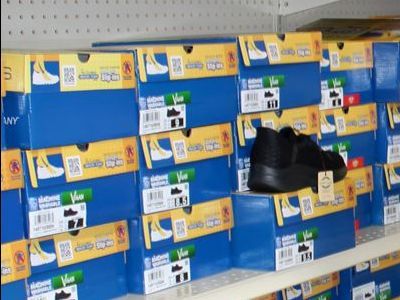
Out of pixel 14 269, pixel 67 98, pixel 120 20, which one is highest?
pixel 120 20

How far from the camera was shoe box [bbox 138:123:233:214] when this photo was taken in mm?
1292

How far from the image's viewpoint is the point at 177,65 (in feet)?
4.35

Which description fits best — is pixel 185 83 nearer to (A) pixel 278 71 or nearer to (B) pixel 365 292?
(A) pixel 278 71

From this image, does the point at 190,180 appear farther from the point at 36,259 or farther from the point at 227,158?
the point at 36,259

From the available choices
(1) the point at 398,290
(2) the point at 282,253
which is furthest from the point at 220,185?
(1) the point at 398,290

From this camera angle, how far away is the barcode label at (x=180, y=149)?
133 centimetres

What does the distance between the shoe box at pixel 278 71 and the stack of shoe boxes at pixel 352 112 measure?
8cm

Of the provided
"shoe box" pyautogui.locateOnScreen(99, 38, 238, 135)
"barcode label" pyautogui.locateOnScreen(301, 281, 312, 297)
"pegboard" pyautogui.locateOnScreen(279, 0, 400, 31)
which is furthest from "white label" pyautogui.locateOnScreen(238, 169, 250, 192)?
"pegboard" pyautogui.locateOnScreen(279, 0, 400, 31)

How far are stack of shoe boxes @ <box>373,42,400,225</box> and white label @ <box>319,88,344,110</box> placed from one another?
0.40 ft

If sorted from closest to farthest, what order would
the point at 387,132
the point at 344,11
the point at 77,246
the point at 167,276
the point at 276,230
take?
1. the point at 77,246
2. the point at 167,276
3. the point at 276,230
4. the point at 387,132
5. the point at 344,11

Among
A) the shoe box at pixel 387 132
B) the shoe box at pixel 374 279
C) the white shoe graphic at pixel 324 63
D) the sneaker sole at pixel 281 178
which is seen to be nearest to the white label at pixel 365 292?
the shoe box at pixel 374 279

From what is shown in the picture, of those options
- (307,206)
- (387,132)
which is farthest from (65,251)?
(387,132)

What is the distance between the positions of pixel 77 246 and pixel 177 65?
328 mm

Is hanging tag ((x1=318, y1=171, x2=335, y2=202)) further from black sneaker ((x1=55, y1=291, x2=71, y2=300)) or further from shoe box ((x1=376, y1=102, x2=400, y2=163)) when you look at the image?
black sneaker ((x1=55, y1=291, x2=71, y2=300))
